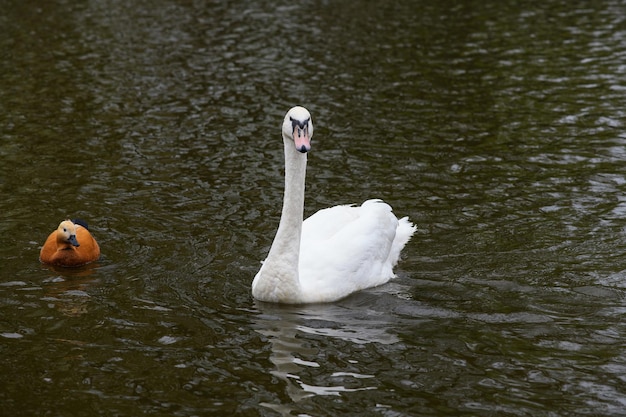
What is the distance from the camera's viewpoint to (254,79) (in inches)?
771

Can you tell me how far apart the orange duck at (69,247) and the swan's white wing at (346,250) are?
2.33 meters

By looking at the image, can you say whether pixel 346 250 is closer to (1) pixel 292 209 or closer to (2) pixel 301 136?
(1) pixel 292 209

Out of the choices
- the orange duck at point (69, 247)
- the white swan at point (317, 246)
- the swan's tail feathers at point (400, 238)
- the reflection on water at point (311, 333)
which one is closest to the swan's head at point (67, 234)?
the orange duck at point (69, 247)

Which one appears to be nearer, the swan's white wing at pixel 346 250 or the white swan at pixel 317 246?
the white swan at pixel 317 246

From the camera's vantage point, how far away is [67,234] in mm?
10773

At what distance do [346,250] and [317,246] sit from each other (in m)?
0.35

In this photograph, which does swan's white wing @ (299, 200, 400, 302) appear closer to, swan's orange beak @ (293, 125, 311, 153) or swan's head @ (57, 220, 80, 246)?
swan's orange beak @ (293, 125, 311, 153)

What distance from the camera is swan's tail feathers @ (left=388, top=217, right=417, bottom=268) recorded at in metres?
11.1

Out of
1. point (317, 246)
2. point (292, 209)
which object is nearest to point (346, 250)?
point (317, 246)

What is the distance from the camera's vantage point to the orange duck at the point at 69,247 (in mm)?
10805

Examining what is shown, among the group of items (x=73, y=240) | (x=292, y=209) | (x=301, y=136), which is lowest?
(x=73, y=240)

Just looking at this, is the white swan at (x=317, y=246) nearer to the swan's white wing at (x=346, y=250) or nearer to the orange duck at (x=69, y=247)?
the swan's white wing at (x=346, y=250)

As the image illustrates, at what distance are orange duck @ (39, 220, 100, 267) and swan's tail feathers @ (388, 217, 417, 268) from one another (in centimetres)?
325

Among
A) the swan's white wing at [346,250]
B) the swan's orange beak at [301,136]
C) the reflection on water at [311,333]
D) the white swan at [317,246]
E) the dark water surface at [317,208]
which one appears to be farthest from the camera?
the swan's white wing at [346,250]
